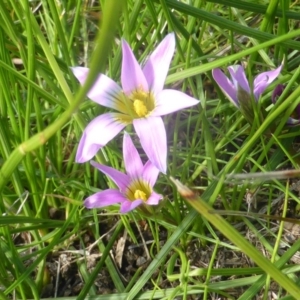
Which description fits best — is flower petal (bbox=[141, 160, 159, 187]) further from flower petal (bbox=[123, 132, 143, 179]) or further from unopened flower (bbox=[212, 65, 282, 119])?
unopened flower (bbox=[212, 65, 282, 119])

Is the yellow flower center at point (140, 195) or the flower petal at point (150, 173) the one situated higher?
the flower petal at point (150, 173)

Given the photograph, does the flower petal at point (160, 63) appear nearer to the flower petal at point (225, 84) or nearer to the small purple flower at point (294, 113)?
the flower petal at point (225, 84)

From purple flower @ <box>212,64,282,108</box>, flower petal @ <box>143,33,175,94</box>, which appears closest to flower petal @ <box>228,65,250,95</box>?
purple flower @ <box>212,64,282,108</box>

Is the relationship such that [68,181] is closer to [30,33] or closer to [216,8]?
[30,33]

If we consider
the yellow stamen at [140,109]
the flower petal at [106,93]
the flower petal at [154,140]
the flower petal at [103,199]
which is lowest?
the flower petal at [103,199]

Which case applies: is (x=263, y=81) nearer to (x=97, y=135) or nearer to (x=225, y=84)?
(x=225, y=84)

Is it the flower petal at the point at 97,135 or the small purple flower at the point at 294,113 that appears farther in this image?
the small purple flower at the point at 294,113

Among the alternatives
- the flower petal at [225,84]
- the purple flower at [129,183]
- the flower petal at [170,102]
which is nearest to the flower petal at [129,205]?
the purple flower at [129,183]
